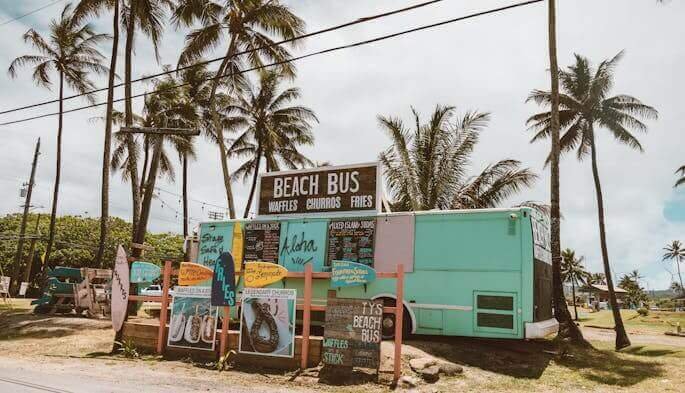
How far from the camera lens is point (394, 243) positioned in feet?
35.1

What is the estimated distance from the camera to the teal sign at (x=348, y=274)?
9.39 meters

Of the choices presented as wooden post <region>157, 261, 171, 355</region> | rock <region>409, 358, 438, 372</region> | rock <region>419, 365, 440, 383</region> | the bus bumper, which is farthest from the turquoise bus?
wooden post <region>157, 261, 171, 355</region>

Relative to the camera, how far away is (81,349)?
11508 millimetres

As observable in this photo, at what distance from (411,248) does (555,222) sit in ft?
17.4

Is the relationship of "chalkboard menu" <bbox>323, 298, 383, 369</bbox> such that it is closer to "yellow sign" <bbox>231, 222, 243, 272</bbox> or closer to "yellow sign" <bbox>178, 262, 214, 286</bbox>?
"yellow sign" <bbox>178, 262, 214, 286</bbox>

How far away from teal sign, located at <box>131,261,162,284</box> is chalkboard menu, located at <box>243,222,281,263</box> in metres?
2.04

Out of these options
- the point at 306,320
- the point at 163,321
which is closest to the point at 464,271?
the point at 306,320

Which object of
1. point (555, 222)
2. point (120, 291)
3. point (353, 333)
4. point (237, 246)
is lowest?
point (353, 333)

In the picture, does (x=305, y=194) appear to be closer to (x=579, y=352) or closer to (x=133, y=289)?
(x=133, y=289)

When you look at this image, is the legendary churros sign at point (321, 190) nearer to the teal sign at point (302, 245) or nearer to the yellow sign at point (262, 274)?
the teal sign at point (302, 245)

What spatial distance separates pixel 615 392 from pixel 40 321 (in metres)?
14.8

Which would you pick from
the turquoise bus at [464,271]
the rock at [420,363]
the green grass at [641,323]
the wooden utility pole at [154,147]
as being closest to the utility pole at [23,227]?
the wooden utility pole at [154,147]

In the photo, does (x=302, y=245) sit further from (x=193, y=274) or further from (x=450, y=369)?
(x=450, y=369)

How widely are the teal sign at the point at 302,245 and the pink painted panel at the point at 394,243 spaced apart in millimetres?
1310
